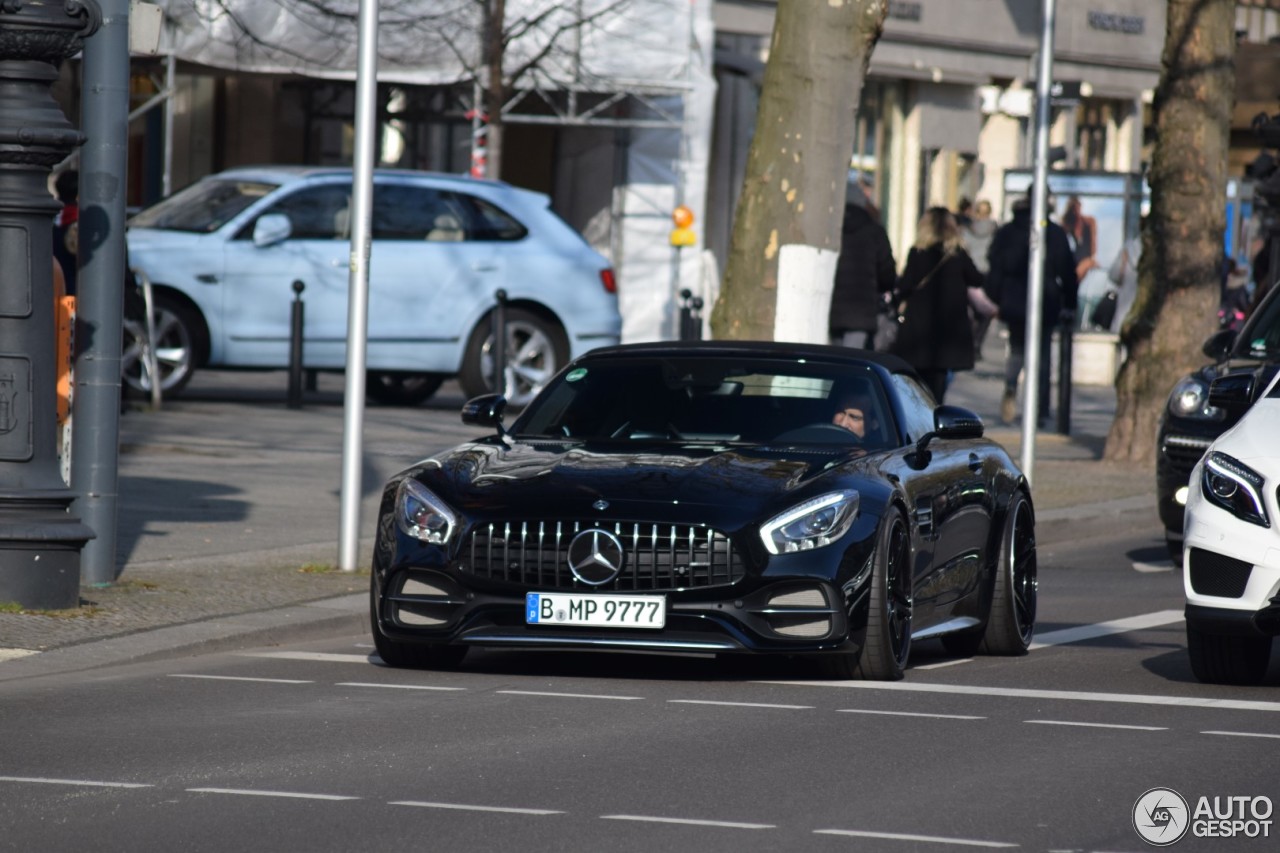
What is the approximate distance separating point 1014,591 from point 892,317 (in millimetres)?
9859

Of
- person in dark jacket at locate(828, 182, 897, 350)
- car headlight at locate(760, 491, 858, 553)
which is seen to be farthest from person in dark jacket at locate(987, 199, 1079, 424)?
car headlight at locate(760, 491, 858, 553)

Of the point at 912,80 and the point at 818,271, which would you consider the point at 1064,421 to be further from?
the point at 912,80

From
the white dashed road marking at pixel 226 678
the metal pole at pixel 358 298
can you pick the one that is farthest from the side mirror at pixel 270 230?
the white dashed road marking at pixel 226 678

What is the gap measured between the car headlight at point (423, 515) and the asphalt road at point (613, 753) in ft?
1.79

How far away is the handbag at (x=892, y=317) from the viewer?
67.1 feet

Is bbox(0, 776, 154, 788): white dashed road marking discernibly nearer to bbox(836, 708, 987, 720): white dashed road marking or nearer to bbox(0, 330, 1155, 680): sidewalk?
bbox(0, 330, 1155, 680): sidewalk

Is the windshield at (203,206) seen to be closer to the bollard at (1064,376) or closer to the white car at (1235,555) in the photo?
the bollard at (1064,376)

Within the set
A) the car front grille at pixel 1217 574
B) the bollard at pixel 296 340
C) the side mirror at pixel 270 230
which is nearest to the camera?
the car front grille at pixel 1217 574

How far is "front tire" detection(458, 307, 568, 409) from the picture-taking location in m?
22.7

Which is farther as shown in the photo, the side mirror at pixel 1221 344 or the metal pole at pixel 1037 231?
the metal pole at pixel 1037 231

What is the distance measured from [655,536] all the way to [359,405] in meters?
3.71

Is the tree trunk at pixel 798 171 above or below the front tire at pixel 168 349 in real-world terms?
above

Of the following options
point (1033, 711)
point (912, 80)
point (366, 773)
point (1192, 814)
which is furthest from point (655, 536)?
point (912, 80)

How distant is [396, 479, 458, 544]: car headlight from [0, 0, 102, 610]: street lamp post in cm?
170
